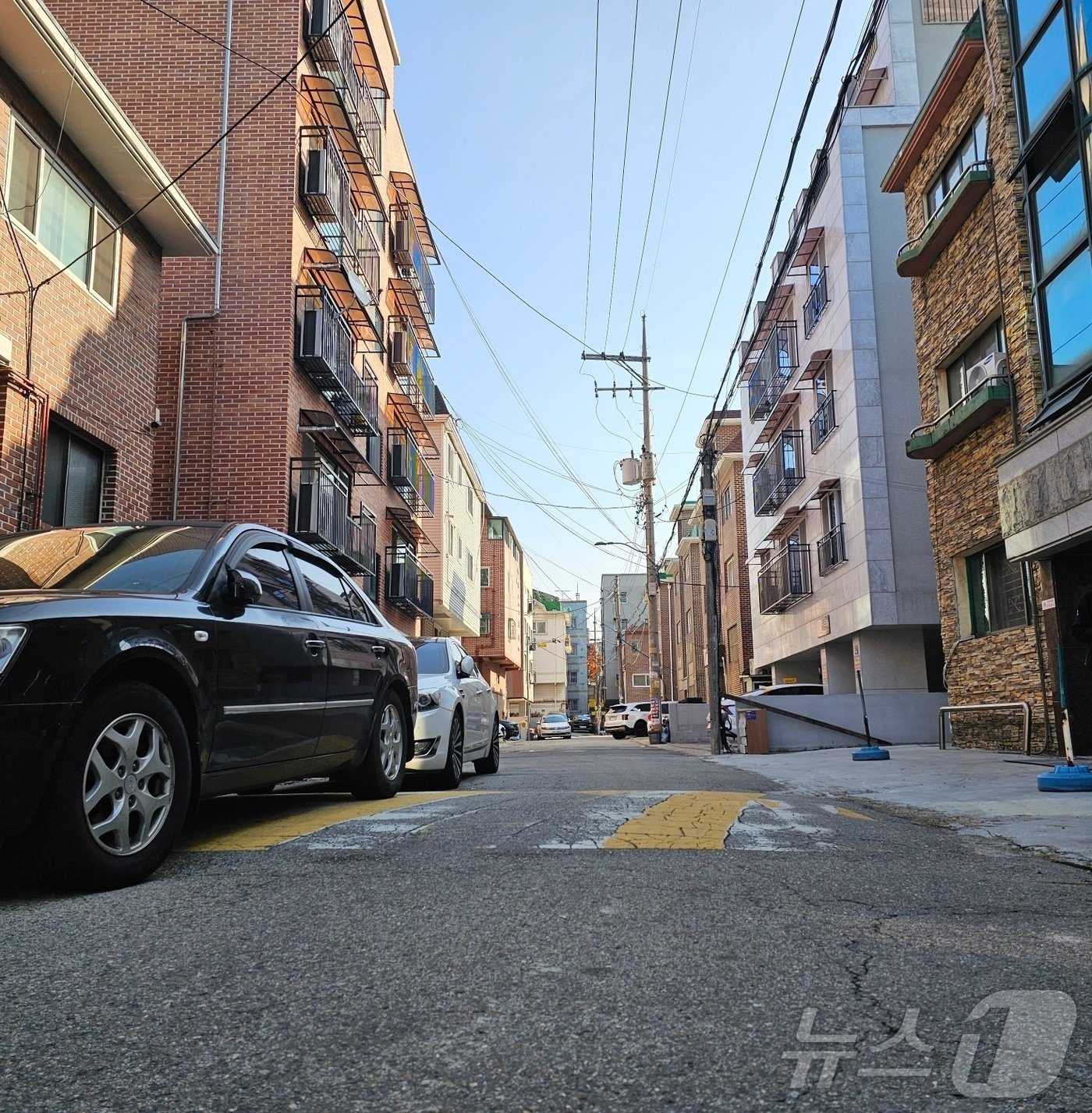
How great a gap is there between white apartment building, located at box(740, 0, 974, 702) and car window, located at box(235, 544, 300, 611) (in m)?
16.1

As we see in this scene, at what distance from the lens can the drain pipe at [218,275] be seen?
17.2 m

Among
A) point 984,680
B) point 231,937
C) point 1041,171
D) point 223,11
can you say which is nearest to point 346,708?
point 231,937

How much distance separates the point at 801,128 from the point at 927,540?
1411 centimetres

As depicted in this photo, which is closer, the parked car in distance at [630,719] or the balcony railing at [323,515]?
the balcony railing at [323,515]

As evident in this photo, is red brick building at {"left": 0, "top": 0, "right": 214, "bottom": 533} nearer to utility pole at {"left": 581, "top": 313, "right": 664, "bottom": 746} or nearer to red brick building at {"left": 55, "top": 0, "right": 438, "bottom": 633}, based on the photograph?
red brick building at {"left": 55, "top": 0, "right": 438, "bottom": 633}

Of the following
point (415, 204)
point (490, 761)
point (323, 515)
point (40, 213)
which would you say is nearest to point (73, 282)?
point (40, 213)

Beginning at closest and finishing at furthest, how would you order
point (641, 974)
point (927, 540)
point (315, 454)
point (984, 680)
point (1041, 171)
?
point (641, 974), point (1041, 171), point (984, 680), point (315, 454), point (927, 540)

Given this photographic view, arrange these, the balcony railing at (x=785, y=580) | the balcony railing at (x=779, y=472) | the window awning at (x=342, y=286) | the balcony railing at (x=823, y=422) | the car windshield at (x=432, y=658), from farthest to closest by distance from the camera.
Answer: the balcony railing at (x=779, y=472), the balcony railing at (x=785, y=580), the balcony railing at (x=823, y=422), the window awning at (x=342, y=286), the car windshield at (x=432, y=658)

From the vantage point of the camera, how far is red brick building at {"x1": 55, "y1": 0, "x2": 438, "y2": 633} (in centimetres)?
1798

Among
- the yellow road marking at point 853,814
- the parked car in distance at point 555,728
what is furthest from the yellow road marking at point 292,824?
the parked car in distance at point 555,728

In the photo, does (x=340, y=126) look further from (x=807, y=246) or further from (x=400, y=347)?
(x=807, y=246)

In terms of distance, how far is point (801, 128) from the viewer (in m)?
11.7

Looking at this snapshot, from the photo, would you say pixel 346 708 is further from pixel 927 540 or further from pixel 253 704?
pixel 927 540

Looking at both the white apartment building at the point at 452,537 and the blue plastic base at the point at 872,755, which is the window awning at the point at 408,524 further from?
the blue plastic base at the point at 872,755
